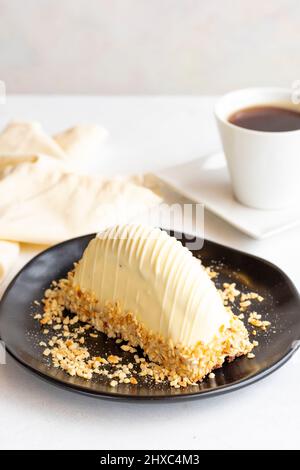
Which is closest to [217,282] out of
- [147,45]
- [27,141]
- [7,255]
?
[7,255]

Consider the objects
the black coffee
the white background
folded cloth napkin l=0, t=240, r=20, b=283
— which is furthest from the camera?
the white background

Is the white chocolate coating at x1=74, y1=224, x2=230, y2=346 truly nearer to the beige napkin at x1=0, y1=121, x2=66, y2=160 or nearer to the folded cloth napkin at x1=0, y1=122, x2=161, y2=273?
the folded cloth napkin at x1=0, y1=122, x2=161, y2=273

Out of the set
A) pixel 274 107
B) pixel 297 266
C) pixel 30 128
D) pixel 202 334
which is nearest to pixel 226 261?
pixel 297 266


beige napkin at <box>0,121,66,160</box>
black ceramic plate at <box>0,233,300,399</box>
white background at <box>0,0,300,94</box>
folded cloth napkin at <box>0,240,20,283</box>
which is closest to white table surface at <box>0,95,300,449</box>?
black ceramic plate at <box>0,233,300,399</box>

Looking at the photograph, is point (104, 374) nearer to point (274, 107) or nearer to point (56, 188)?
point (56, 188)

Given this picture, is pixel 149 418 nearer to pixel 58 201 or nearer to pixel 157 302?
pixel 157 302
